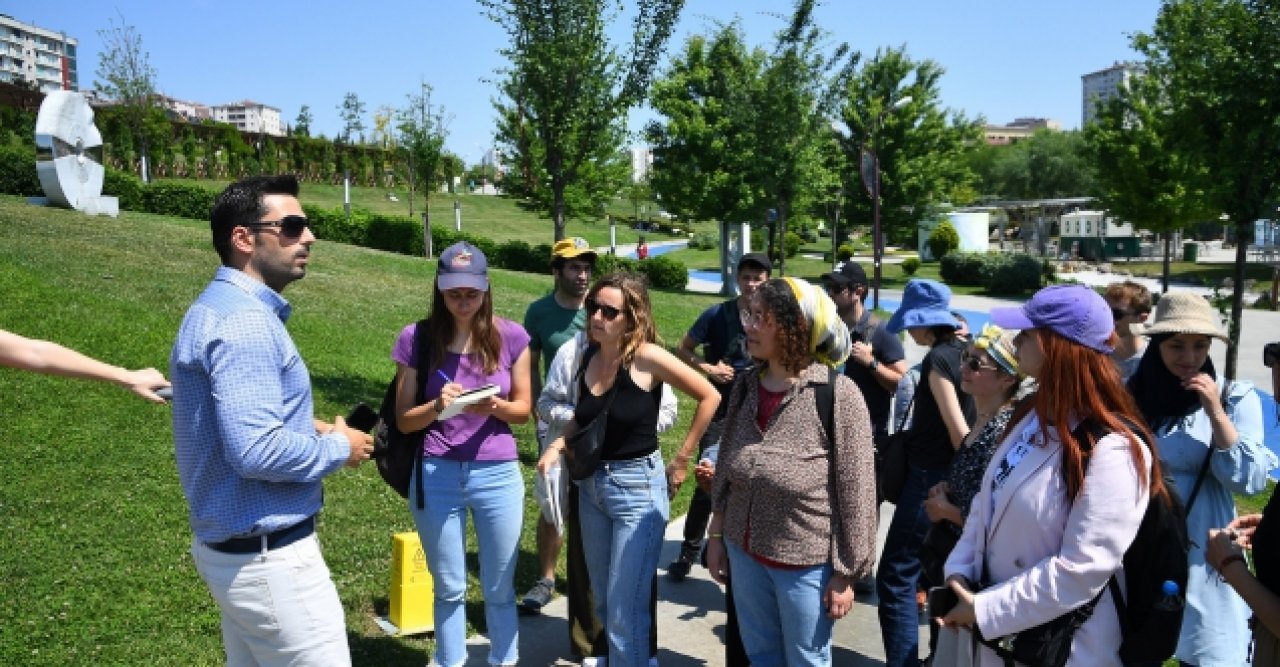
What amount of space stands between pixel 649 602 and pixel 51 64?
22856cm

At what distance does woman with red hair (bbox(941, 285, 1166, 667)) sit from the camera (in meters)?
2.42

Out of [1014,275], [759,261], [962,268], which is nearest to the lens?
[759,261]

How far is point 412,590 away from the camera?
16.2ft

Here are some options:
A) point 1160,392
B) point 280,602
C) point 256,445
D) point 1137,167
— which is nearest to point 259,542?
point 280,602

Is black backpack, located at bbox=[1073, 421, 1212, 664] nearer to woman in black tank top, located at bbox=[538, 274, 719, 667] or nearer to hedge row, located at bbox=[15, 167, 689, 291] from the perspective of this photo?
woman in black tank top, located at bbox=[538, 274, 719, 667]

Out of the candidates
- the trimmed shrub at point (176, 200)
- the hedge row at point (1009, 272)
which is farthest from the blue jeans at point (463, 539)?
A: the hedge row at point (1009, 272)

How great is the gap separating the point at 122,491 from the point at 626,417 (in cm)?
391

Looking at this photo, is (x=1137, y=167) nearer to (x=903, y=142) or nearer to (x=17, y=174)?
(x=903, y=142)

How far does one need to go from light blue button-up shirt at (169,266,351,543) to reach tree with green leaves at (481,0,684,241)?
6.43m

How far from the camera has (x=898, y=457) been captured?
14.8ft

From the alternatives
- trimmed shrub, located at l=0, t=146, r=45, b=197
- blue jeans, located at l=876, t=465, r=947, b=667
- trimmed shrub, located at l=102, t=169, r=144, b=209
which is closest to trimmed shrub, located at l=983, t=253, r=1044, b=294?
trimmed shrub, located at l=102, t=169, r=144, b=209

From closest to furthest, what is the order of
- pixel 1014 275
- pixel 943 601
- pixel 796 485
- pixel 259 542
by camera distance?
pixel 943 601
pixel 259 542
pixel 796 485
pixel 1014 275

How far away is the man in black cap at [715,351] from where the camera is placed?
5633 millimetres

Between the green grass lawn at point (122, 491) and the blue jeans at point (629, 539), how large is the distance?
3.82 ft
